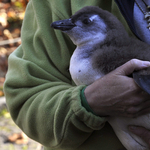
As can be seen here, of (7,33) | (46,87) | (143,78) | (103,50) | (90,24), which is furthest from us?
(7,33)

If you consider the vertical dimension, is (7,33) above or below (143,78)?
below

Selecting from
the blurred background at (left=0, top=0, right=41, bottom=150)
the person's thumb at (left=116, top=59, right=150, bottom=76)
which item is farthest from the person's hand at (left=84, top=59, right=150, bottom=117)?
the blurred background at (left=0, top=0, right=41, bottom=150)

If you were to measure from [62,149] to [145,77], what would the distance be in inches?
25.7

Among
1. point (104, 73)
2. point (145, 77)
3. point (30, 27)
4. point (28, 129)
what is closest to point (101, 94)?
point (104, 73)

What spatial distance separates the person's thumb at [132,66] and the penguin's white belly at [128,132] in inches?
9.0

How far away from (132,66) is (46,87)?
52cm

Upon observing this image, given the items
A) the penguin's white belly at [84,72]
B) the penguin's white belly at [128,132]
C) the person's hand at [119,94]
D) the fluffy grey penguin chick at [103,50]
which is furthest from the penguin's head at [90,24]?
the penguin's white belly at [128,132]

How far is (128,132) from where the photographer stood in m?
1.19

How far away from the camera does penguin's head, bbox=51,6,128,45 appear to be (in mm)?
1228

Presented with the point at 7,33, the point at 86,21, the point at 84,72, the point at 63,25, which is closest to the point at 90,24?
the point at 86,21

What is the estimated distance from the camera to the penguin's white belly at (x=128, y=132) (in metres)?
1.15

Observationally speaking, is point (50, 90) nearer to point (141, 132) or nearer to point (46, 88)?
point (46, 88)

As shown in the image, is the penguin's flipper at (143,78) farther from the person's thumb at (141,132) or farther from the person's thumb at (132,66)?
the person's thumb at (141,132)

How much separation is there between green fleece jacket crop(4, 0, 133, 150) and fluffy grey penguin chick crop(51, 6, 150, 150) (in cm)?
9
